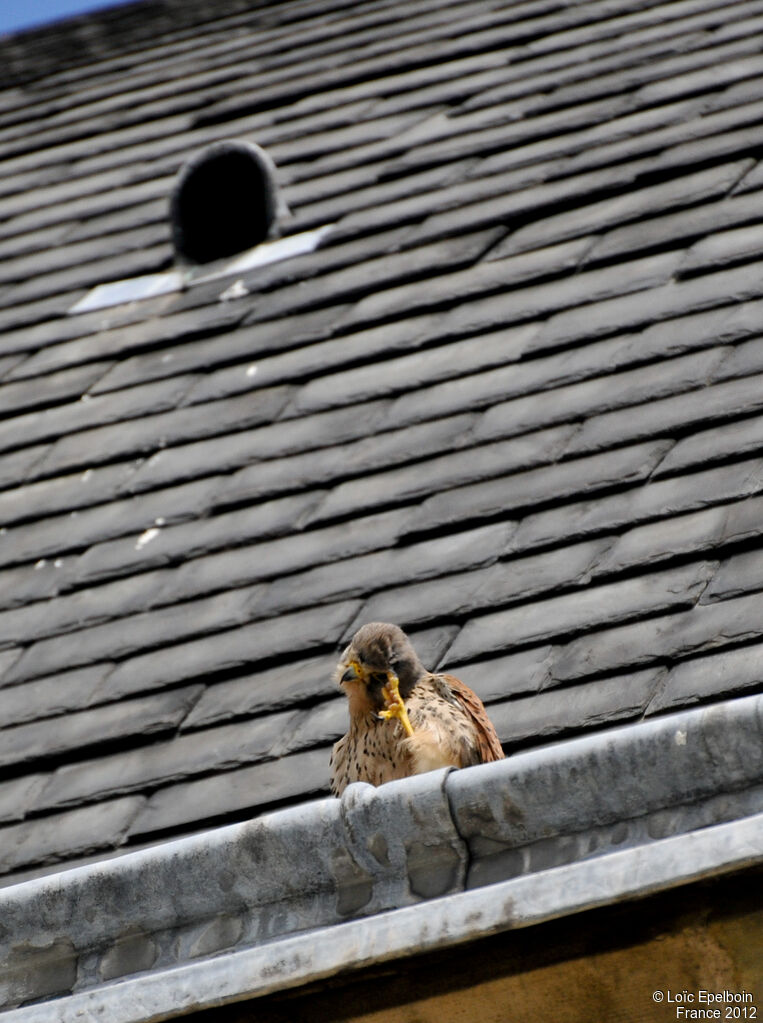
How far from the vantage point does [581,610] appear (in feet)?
11.0

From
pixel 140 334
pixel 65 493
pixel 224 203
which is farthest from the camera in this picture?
pixel 224 203

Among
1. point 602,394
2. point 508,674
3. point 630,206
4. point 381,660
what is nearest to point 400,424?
point 602,394

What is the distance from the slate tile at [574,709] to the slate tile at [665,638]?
5 centimetres

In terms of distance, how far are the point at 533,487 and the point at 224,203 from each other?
8.21ft

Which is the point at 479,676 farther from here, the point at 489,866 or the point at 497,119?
the point at 497,119

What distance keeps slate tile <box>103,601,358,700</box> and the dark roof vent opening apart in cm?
206

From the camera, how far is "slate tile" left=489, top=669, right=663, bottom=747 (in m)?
3.03

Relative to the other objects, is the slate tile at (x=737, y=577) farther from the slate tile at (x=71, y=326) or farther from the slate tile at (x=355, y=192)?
the slate tile at (x=71, y=326)

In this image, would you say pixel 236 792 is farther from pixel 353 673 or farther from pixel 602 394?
pixel 602 394

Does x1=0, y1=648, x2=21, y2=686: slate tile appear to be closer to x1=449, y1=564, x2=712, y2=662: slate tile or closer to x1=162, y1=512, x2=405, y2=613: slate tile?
x1=162, y1=512, x2=405, y2=613: slate tile

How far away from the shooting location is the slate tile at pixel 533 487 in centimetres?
367

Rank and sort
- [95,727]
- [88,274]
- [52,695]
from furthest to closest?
[88,274], [52,695], [95,727]

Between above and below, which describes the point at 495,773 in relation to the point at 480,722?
above

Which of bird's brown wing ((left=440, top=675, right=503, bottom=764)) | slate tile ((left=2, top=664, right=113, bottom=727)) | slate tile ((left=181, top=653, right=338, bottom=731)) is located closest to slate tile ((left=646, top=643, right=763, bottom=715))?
bird's brown wing ((left=440, top=675, right=503, bottom=764))
